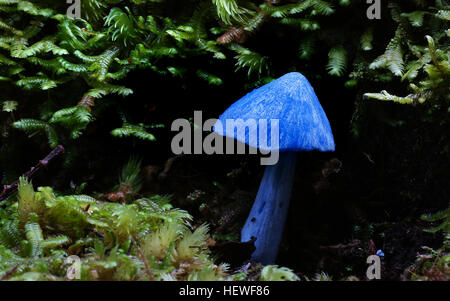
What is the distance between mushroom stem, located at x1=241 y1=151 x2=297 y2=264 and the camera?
2.21 m

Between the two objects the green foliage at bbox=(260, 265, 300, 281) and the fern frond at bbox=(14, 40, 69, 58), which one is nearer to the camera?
the green foliage at bbox=(260, 265, 300, 281)

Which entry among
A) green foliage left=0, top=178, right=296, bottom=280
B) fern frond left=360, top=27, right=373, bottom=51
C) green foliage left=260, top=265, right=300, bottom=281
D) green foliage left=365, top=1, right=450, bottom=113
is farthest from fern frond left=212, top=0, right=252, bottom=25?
green foliage left=260, top=265, right=300, bottom=281

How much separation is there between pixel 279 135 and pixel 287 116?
4.7 inches

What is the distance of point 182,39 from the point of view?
2354 millimetres

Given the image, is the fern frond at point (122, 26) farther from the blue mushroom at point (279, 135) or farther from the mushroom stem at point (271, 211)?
the mushroom stem at point (271, 211)

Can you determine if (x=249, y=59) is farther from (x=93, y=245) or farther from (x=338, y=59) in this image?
(x=93, y=245)

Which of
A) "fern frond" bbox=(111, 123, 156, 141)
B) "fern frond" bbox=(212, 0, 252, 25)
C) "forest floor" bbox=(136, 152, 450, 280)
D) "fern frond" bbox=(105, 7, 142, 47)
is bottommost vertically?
"forest floor" bbox=(136, 152, 450, 280)

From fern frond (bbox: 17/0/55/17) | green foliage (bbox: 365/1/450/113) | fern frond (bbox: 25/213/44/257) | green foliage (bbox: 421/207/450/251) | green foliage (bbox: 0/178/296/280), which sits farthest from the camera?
fern frond (bbox: 17/0/55/17)

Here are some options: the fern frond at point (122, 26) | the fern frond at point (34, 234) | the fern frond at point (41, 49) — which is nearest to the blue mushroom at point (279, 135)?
the fern frond at point (122, 26)

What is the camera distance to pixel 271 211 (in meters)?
2.24

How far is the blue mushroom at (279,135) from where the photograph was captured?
186cm

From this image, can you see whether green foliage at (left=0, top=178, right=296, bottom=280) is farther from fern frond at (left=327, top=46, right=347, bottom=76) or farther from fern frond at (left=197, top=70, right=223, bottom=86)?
fern frond at (left=327, top=46, right=347, bottom=76)
